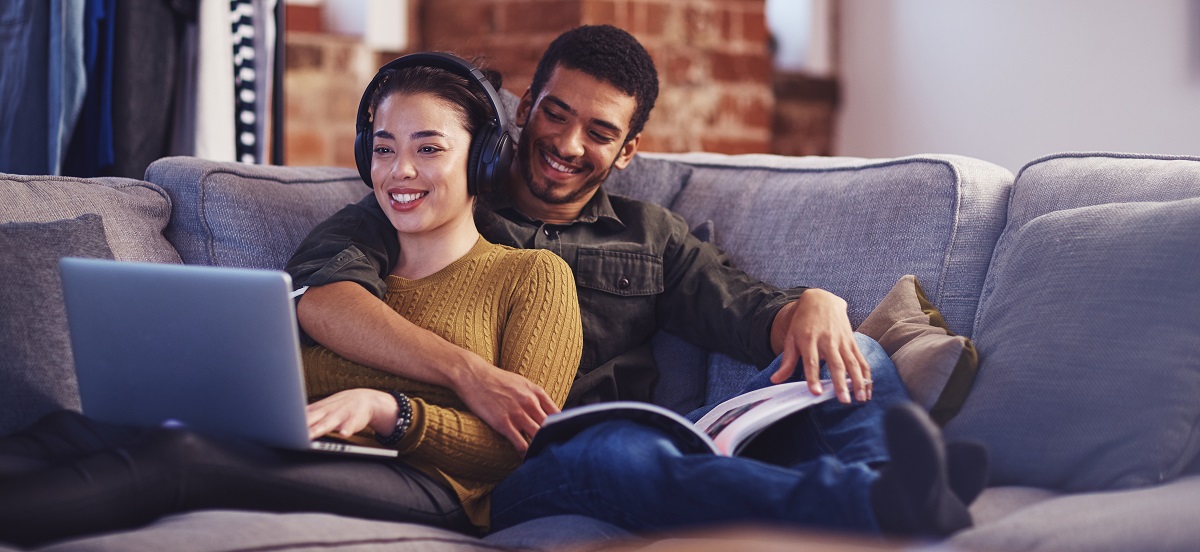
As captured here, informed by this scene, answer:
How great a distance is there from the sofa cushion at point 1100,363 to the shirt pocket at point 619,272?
507mm

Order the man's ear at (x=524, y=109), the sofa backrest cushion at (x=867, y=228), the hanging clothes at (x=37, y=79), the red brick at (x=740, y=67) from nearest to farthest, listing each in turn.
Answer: the sofa backrest cushion at (x=867, y=228), the man's ear at (x=524, y=109), the hanging clothes at (x=37, y=79), the red brick at (x=740, y=67)

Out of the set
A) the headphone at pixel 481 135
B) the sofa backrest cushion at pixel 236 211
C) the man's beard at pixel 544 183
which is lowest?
the sofa backrest cushion at pixel 236 211

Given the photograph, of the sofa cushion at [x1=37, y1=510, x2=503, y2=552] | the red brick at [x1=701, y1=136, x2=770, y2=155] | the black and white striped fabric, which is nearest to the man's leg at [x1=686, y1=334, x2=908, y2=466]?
the sofa cushion at [x1=37, y1=510, x2=503, y2=552]

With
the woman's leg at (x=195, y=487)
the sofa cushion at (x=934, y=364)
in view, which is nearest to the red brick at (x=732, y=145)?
the sofa cushion at (x=934, y=364)

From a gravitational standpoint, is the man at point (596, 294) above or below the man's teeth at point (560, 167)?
below

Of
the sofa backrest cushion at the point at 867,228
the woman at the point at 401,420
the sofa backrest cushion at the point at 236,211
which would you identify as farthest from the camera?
the sofa backrest cushion at the point at 236,211

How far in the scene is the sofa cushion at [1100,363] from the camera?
1.26m

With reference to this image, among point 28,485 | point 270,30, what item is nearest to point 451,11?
point 270,30

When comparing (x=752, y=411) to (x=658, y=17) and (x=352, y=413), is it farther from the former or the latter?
(x=658, y=17)

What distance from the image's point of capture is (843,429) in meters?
1.36

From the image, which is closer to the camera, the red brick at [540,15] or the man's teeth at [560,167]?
the man's teeth at [560,167]

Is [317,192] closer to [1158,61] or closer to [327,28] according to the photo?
[327,28]

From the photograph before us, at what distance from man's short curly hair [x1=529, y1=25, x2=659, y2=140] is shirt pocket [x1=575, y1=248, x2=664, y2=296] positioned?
23 centimetres

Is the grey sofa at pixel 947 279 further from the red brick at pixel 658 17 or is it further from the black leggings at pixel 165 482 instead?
the red brick at pixel 658 17
